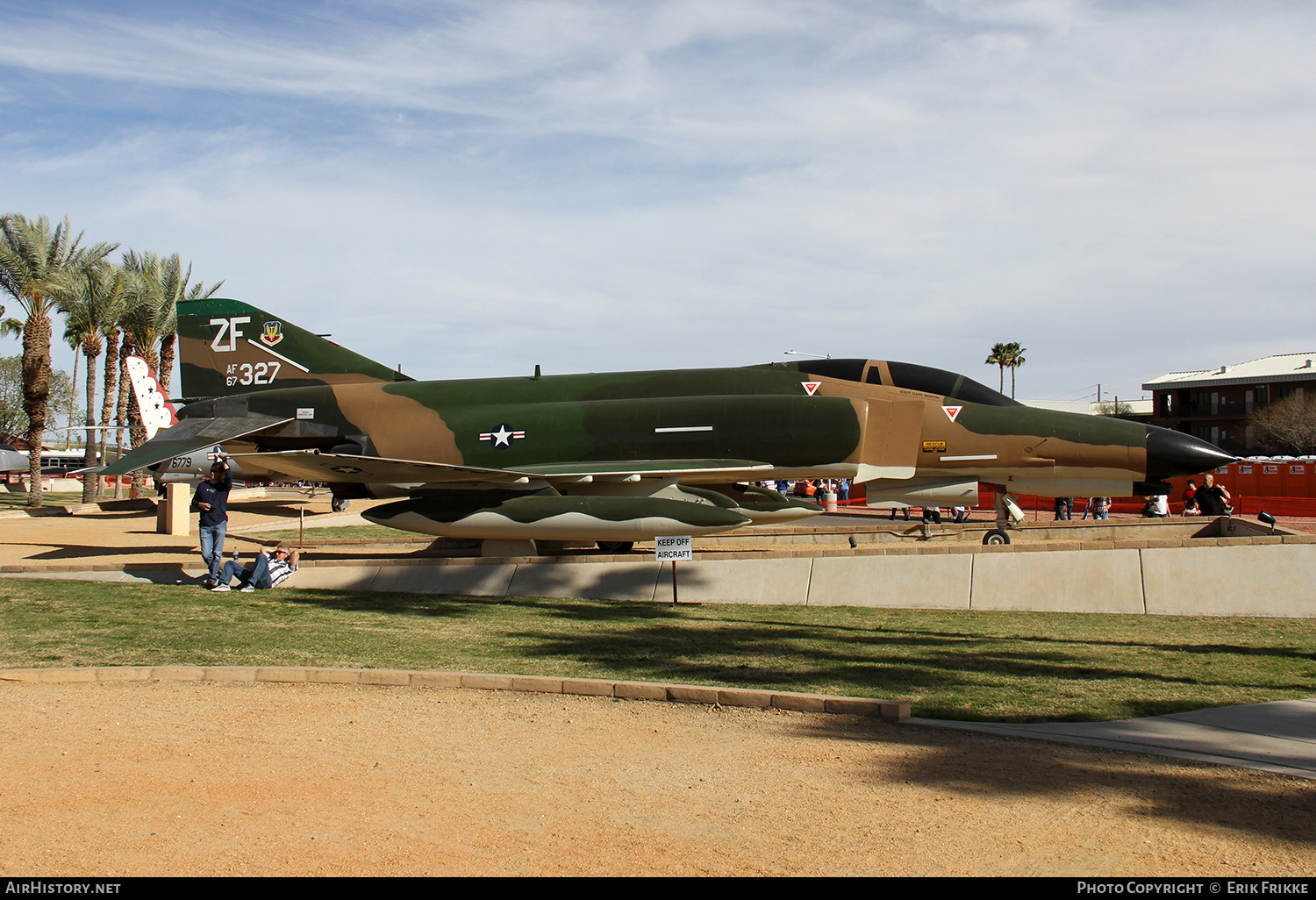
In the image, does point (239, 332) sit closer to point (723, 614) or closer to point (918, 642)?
point (723, 614)

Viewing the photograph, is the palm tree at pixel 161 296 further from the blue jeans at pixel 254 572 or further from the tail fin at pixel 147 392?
the blue jeans at pixel 254 572

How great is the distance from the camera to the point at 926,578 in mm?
13148

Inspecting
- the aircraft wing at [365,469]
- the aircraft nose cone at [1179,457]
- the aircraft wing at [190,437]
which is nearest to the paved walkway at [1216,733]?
the aircraft nose cone at [1179,457]

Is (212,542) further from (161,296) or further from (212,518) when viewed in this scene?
(161,296)

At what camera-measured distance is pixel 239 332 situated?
18.2 m

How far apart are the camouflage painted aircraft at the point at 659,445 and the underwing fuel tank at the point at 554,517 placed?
0.09 feet

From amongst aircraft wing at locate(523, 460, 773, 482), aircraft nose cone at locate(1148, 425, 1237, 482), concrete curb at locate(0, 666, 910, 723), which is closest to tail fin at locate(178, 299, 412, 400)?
aircraft wing at locate(523, 460, 773, 482)

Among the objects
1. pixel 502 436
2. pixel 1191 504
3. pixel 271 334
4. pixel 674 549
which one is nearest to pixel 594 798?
pixel 674 549

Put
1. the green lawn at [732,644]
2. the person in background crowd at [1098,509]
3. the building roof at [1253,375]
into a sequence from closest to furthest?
the green lawn at [732,644] < the person in background crowd at [1098,509] < the building roof at [1253,375]

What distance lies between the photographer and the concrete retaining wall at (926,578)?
12.5 metres

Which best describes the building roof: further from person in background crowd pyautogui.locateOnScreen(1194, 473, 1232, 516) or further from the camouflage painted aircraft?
the camouflage painted aircraft

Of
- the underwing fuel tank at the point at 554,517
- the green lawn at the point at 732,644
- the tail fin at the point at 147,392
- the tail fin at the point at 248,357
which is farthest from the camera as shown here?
the tail fin at the point at 147,392

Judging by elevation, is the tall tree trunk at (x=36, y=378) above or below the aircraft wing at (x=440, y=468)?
above
